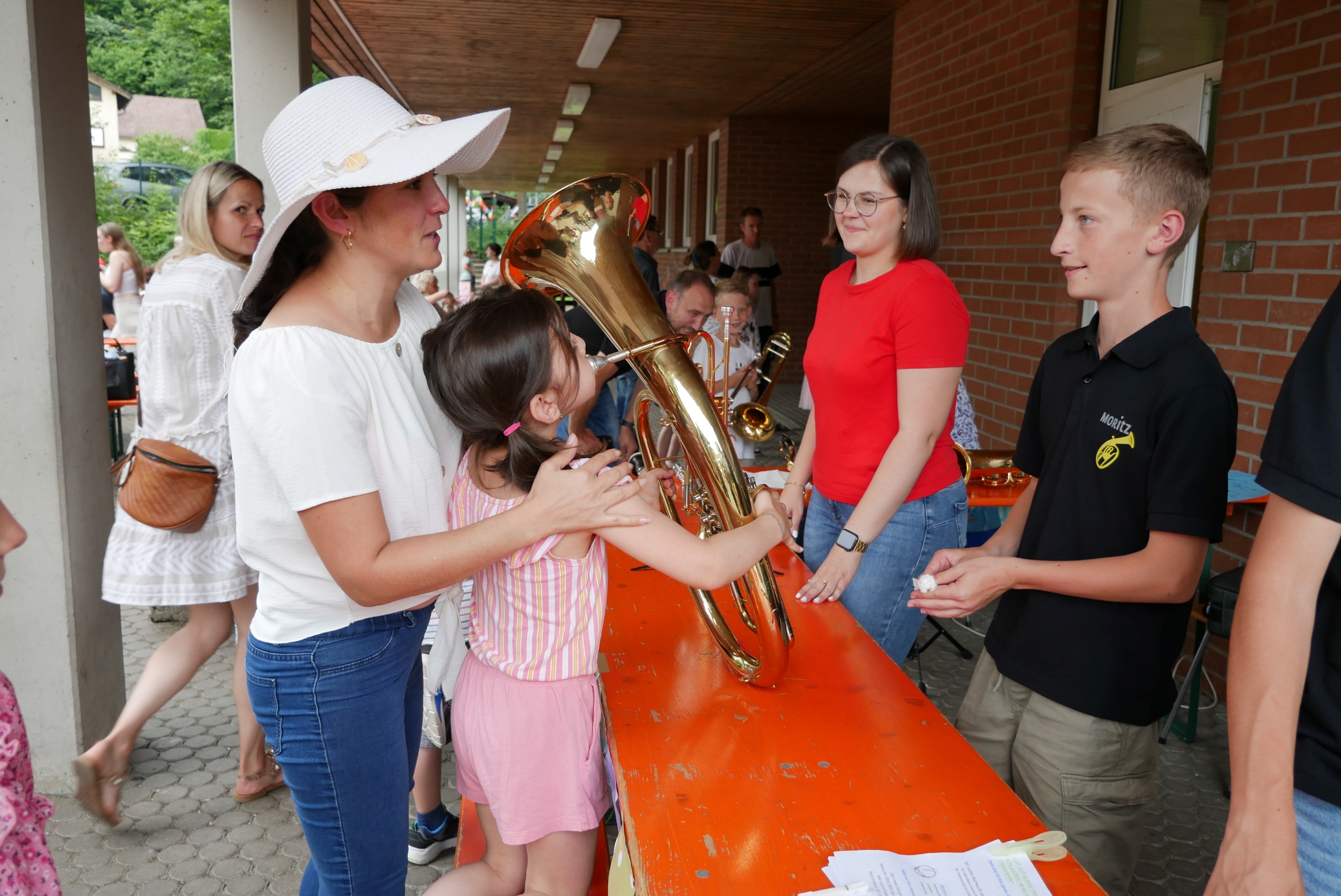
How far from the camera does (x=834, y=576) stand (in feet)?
6.94

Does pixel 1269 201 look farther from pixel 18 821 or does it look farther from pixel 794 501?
pixel 18 821

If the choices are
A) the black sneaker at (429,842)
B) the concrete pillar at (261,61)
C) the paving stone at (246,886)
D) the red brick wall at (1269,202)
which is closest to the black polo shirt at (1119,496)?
the black sneaker at (429,842)

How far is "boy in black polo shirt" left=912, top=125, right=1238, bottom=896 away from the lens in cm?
150

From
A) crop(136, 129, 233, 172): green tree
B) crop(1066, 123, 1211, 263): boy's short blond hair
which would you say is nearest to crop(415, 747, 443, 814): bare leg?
crop(1066, 123, 1211, 263): boy's short blond hair

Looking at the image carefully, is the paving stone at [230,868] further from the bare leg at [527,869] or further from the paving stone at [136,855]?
the bare leg at [527,869]

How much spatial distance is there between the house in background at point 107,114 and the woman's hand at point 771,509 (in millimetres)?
40157

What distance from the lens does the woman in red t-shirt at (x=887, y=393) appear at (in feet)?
6.73

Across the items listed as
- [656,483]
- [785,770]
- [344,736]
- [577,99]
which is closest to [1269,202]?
[656,483]

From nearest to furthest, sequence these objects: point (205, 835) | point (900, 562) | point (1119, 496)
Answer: point (1119, 496) → point (900, 562) → point (205, 835)

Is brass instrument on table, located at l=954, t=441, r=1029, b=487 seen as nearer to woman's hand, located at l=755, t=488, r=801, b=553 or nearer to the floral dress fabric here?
woman's hand, located at l=755, t=488, r=801, b=553

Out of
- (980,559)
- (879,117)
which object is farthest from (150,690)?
(879,117)

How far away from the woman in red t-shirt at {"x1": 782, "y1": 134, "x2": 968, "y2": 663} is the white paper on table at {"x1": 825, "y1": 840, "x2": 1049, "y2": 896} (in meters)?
0.89

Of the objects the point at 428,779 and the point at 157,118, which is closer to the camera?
the point at 428,779

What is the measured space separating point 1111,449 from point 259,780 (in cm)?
274
